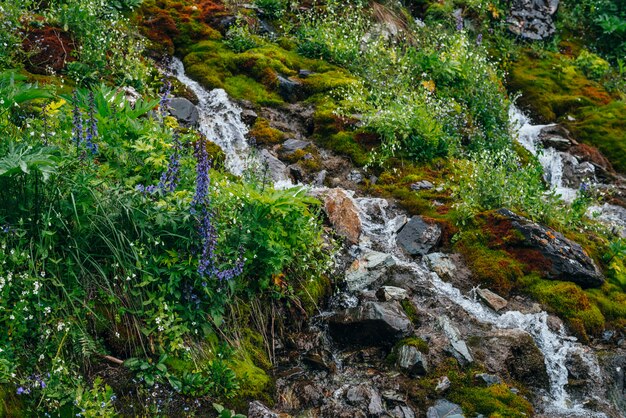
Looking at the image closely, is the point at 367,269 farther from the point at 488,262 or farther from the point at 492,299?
the point at 488,262

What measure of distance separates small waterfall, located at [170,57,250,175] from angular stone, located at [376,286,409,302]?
3.14m

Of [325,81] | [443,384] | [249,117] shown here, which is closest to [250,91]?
[249,117]

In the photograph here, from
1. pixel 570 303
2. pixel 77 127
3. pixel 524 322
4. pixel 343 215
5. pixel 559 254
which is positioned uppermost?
pixel 77 127

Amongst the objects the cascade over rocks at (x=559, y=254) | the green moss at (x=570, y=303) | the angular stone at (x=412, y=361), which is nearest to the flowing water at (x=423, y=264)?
the green moss at (x=570, y=303)

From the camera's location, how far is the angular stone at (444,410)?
5.34 meters

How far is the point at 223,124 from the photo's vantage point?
9.77 m

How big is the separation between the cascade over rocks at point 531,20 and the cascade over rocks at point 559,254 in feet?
31.9

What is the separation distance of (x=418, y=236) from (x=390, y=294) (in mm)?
1452

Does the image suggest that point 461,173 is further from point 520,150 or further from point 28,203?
point 28,203

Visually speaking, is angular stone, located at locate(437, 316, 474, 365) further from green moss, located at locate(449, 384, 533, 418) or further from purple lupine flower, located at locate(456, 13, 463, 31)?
purple lupine flower, located at locate(456, 13, 463, 31)

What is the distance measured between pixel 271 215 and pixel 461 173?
4618 millimetres

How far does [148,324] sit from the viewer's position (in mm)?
4941

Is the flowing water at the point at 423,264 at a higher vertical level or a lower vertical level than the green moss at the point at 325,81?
lower

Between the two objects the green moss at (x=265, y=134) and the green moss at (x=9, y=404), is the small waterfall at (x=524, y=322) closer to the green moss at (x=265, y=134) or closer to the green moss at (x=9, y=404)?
the green moss at (x=265, y=134)
